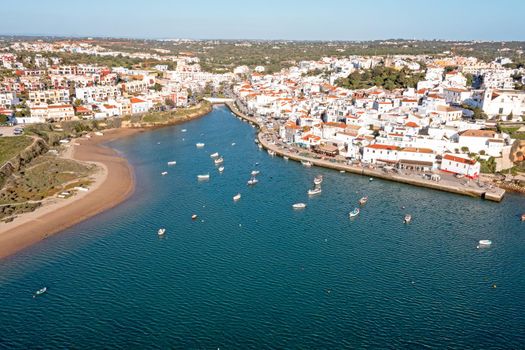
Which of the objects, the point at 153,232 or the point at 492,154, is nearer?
the point at 153,232

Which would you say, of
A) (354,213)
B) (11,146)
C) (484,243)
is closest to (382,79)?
(354,213)

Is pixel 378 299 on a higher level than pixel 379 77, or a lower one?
lower

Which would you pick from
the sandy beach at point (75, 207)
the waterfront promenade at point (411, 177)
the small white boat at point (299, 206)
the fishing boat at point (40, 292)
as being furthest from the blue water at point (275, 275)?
the sandy beach at point (75, 207)

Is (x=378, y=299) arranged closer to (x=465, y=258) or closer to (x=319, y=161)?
(x=465, y=258)

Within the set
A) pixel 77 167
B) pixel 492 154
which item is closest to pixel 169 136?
pixel 77 167

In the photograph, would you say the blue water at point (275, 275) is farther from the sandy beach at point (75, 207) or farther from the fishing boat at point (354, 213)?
the sandy beach at point (75, 207)

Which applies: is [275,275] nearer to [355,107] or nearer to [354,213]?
[354,213]
